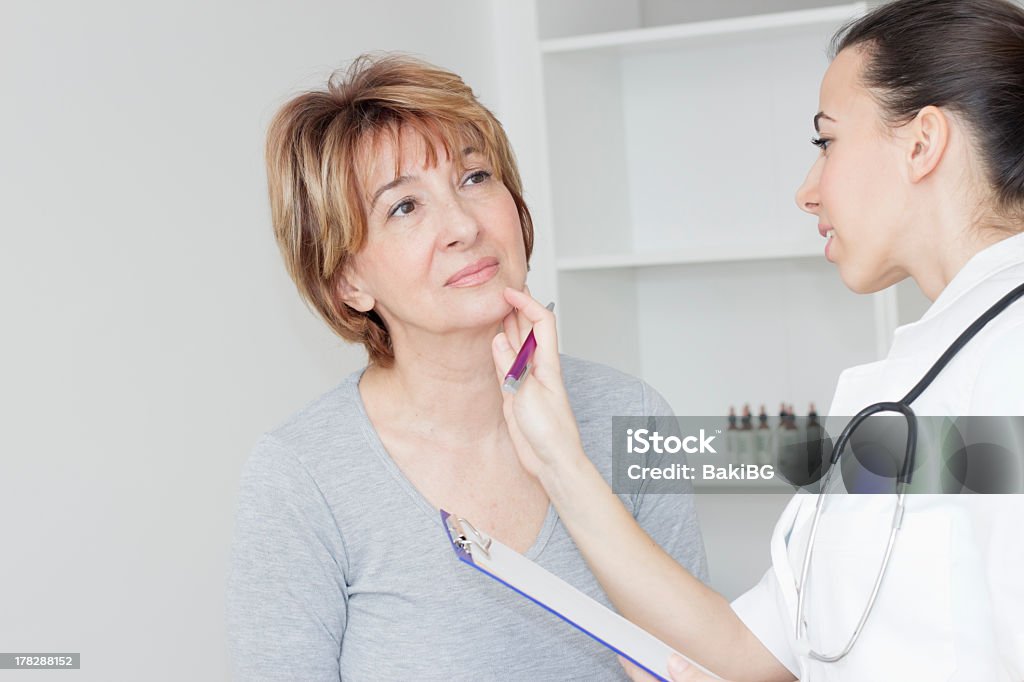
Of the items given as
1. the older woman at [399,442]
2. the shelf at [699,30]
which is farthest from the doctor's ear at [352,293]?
the shelf at [699,30]

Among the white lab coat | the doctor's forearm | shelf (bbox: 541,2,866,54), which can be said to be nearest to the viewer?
the white lab coat

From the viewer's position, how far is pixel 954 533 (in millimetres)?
933

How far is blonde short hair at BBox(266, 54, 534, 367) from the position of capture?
4.79 ft

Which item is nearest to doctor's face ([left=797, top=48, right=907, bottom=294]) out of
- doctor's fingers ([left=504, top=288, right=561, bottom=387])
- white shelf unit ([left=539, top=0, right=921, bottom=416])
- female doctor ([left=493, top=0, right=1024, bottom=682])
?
female doctor ([left=493, top=0, right=1024, bottom=682])

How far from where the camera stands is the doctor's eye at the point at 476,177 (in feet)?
4.92

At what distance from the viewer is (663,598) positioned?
1259mm

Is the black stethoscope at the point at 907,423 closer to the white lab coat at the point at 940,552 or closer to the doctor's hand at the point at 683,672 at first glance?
the white lab coat at the point at 940,552

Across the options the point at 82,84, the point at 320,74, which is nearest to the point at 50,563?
the point at 82,84

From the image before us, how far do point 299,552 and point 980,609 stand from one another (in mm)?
819

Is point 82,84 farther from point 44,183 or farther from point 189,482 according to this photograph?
point 189,482

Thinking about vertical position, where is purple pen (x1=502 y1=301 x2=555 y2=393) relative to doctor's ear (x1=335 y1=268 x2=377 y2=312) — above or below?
below

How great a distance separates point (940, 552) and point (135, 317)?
1.10 meters

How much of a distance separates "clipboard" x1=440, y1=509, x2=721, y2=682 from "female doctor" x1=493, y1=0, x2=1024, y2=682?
0.12 feet

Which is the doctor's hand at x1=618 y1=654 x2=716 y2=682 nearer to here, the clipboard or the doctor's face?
the clipboard
